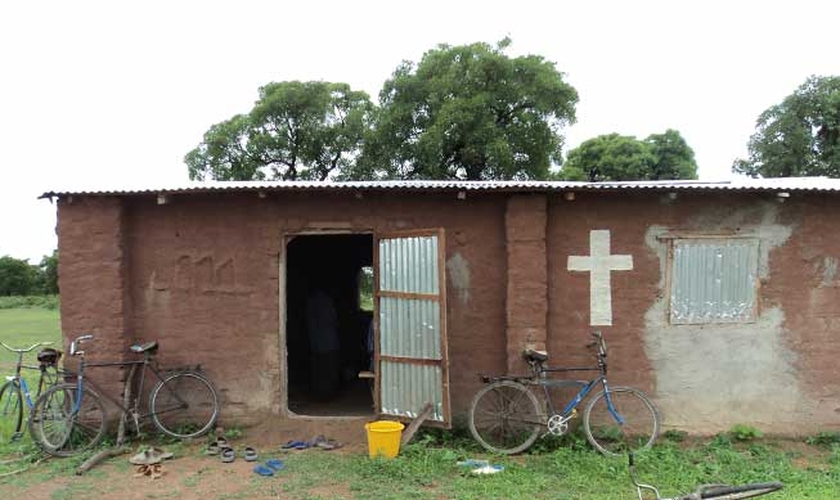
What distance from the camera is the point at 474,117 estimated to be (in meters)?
20.2

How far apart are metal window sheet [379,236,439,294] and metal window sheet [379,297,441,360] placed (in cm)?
14

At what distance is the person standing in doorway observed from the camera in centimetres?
920

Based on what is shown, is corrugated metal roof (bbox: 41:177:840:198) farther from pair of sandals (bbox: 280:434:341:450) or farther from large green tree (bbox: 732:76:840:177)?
large green tree (bbox: 732:76:840:177)

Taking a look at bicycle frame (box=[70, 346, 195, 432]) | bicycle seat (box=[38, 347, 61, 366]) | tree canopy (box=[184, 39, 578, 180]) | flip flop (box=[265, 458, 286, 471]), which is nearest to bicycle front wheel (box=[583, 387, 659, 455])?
flip flop (box=[265, 458, 286, 471])

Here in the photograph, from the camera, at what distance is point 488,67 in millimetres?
21250

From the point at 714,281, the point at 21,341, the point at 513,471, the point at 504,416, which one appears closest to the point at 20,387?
the point at 504,416

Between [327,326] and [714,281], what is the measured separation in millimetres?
4874

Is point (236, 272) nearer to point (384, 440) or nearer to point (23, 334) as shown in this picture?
point (384, 440)

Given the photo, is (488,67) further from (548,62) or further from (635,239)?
(635,239)

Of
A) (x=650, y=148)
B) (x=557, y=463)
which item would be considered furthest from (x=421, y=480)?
(x=650, y=148)

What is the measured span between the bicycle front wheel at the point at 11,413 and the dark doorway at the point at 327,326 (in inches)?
116

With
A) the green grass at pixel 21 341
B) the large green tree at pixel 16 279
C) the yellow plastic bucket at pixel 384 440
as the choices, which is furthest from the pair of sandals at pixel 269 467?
the large green tree at pixel 16 279

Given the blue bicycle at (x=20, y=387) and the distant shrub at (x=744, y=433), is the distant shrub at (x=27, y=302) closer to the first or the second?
the blue bicycle at (x=20, y=387)

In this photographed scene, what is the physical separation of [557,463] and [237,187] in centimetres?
392
